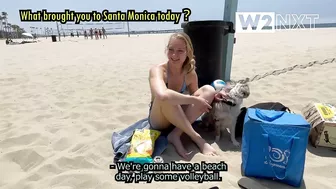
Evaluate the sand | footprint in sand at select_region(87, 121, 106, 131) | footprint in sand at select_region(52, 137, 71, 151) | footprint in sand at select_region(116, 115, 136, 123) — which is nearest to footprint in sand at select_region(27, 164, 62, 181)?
the sand

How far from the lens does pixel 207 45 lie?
10.9 ft

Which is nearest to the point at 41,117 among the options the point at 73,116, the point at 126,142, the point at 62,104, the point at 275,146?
the point at 73,116

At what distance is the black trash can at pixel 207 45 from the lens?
3260 millimetres

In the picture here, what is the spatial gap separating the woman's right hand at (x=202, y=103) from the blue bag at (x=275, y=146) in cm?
50

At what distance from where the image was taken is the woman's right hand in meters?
2.30

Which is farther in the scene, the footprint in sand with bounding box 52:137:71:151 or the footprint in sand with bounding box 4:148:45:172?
the footprint in sand with bounding box 52:137:71:151

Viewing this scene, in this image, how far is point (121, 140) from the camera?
2.38m

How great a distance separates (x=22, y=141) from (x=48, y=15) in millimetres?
6857

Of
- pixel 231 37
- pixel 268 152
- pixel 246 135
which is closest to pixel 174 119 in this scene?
pixel 246 135

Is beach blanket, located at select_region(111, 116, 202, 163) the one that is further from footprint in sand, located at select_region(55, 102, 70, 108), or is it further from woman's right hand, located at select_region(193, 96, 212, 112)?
footprint in sand, located at select_region(55, 102, 70, 108)

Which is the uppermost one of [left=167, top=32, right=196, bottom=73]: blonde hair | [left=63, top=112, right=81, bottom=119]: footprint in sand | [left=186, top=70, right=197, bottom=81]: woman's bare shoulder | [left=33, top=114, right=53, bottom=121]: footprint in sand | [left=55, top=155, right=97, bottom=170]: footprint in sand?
[left=167, top=32, right=196, bottom=73]: blonde hair

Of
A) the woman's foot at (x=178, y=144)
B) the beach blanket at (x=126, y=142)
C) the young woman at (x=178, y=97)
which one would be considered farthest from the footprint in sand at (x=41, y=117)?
the woman's foot at (x=178, y=144)

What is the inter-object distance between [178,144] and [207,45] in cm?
151

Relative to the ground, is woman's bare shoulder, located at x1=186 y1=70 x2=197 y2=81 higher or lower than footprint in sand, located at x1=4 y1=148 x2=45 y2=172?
higher
